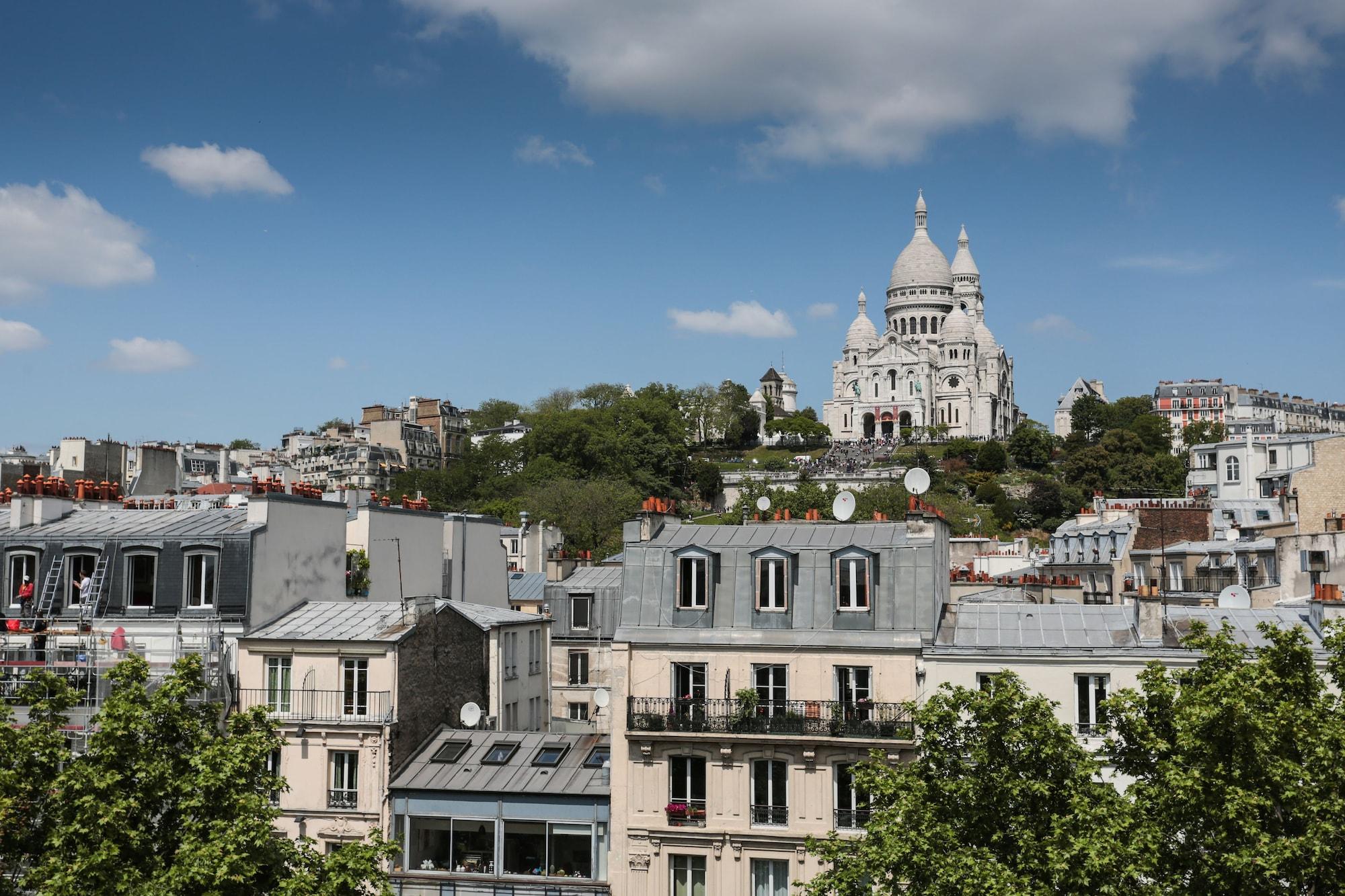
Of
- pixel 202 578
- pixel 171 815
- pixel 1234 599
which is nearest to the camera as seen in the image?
pixel 171 815

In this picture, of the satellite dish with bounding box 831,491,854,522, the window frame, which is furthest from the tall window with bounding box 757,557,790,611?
the window frame

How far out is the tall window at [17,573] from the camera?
30562mm

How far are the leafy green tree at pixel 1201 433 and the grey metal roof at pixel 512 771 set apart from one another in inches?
4988

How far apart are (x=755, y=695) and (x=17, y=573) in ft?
57.4

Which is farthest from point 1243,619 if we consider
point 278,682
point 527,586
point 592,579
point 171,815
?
point 527,586

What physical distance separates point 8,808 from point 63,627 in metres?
9.92

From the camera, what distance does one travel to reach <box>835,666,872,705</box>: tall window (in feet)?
84.0

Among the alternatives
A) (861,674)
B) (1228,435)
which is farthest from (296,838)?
(1228,435)

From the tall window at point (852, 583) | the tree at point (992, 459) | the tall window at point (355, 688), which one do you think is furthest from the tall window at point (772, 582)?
the tree at point (992, 459)

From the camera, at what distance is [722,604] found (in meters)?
26.8

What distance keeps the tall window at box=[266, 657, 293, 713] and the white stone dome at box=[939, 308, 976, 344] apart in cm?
17471

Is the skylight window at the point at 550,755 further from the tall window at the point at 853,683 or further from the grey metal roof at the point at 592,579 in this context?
the grey metal roof at the point at 592,579

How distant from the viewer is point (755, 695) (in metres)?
25.4

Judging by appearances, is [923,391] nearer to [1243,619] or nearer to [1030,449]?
[1030,449]
